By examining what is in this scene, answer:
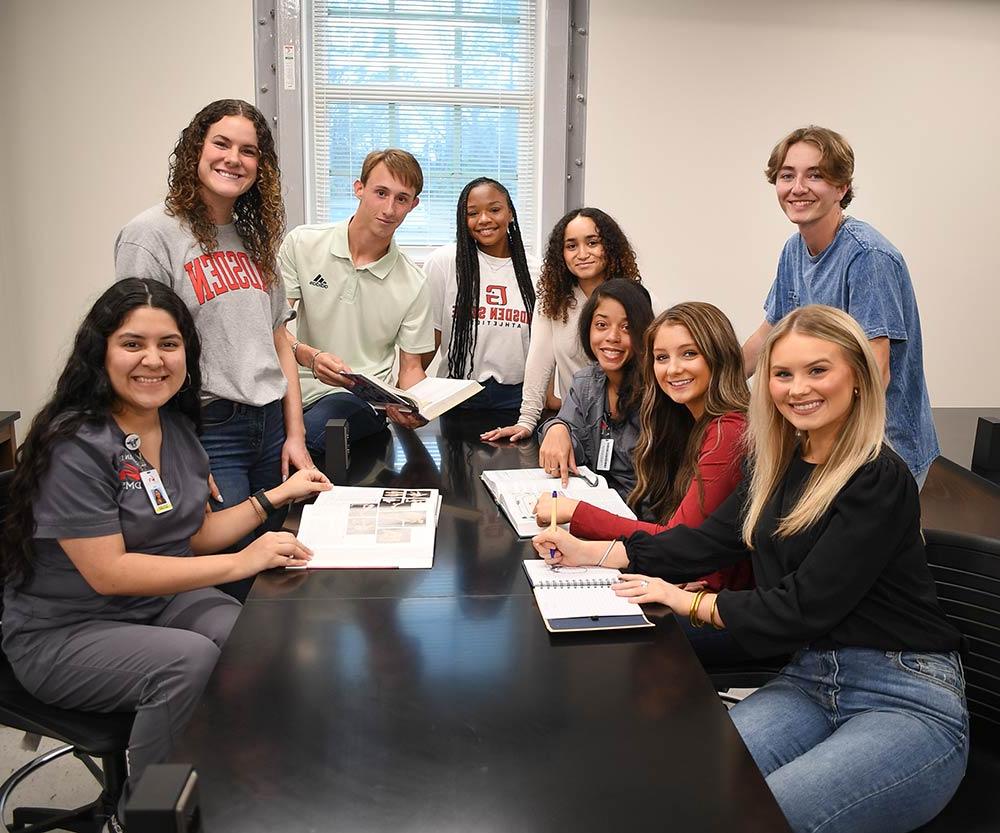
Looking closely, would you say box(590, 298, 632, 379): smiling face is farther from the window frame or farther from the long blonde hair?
the window frame

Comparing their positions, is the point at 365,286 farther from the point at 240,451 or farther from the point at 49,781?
the point at 49,781

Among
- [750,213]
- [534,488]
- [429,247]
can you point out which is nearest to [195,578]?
[534,488]

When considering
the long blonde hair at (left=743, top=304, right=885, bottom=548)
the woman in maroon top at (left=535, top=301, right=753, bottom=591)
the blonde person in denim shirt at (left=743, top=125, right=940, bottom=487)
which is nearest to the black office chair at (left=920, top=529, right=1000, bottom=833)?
the long blonde hair at (left=743, top=304, right=885, bottom=548)

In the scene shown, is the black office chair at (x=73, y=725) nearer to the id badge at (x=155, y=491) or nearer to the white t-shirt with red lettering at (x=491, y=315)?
the id badge at (x=155, y=491)

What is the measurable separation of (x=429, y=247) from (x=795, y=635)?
3.24 metres

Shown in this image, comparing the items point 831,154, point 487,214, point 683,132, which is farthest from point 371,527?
point 683,132

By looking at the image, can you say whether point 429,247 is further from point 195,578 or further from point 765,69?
point 195,578

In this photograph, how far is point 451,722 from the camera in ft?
3.59

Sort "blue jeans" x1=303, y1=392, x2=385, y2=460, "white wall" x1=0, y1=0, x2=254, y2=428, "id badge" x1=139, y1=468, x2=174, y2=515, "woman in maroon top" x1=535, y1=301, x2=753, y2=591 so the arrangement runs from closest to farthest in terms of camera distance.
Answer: "id badge" x1=139, y1=468, x2=174, y2=515 < "woman in maroon top" x1=535, y1=301, x2=753, y2=591 < "blue jeans" x1=303, y1=392, x2=385, y2=460 < "white wall" x1=0, y1=0, x2=254, y2=428

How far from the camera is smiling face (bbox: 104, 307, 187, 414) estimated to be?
168 cm

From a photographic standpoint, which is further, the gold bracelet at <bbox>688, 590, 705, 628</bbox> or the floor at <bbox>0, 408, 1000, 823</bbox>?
the floor at <bbox>0, 408, 1000, 823</bbox>

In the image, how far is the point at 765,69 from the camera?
13.7 ft

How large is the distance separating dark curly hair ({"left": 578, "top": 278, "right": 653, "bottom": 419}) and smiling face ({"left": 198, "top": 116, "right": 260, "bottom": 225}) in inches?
39.8

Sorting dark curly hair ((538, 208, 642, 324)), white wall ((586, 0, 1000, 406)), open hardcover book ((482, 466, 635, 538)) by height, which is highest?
white wall ((586, 0, 1000, 406))
